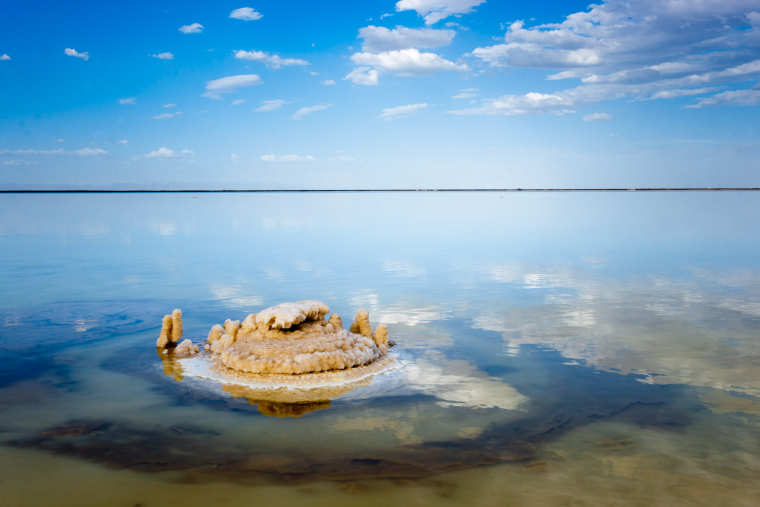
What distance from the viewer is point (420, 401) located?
286 inches

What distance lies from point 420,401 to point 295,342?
91.8 inches

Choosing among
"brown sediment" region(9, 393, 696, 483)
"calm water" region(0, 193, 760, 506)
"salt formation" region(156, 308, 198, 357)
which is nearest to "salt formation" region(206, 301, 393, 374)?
"salt formation" region(156, 308, 198, 357)

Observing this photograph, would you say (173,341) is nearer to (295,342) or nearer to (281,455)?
(295,342)

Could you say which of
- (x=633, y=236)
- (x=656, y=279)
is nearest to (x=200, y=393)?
(x=656, y=279)

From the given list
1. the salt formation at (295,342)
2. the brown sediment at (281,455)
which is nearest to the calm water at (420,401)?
the brown sediment at (281,455)

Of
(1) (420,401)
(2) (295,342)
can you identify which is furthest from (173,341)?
(1) (420,401)

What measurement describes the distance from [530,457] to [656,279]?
38.9 ft

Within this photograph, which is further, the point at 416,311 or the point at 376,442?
the point at 416,311

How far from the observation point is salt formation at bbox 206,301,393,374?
8273mm

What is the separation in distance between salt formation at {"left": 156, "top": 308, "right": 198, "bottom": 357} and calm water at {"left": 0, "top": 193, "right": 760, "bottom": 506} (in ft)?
1.04

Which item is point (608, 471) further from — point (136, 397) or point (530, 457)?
point (136, 397)

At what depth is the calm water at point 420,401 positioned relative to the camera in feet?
17.2

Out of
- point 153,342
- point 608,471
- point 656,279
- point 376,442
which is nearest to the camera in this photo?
point 608,471

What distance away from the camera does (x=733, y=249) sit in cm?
2275
